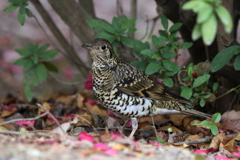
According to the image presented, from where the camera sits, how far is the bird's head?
416 centimetres

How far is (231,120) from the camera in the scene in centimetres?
424

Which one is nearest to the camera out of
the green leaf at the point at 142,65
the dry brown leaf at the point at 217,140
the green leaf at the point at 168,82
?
the dry brown leaf at the point at 217,140

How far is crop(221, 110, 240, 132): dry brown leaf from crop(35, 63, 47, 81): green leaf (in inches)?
90.7

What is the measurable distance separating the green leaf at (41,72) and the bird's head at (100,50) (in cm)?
89

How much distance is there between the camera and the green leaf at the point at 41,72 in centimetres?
481

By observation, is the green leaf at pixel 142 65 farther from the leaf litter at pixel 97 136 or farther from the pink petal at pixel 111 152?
the pink petal at pixel 111 152

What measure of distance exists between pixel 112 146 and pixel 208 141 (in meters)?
1.43

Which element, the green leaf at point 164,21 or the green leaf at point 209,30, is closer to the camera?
the green leaf at point 209,30

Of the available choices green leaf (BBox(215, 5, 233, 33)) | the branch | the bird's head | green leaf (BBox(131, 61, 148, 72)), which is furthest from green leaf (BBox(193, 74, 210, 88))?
the branch

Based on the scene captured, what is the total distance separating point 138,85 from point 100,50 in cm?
60

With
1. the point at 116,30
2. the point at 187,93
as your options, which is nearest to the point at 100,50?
the point at 116,30

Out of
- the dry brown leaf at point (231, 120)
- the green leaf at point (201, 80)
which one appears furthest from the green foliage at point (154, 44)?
the dry brown leaf at point (231, 120)

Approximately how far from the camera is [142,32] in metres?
9.23

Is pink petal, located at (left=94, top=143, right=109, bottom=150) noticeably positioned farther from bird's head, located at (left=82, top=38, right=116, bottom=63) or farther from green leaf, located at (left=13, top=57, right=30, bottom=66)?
green leaf, located at (left=13, top=57, right=30, bottom=66)
